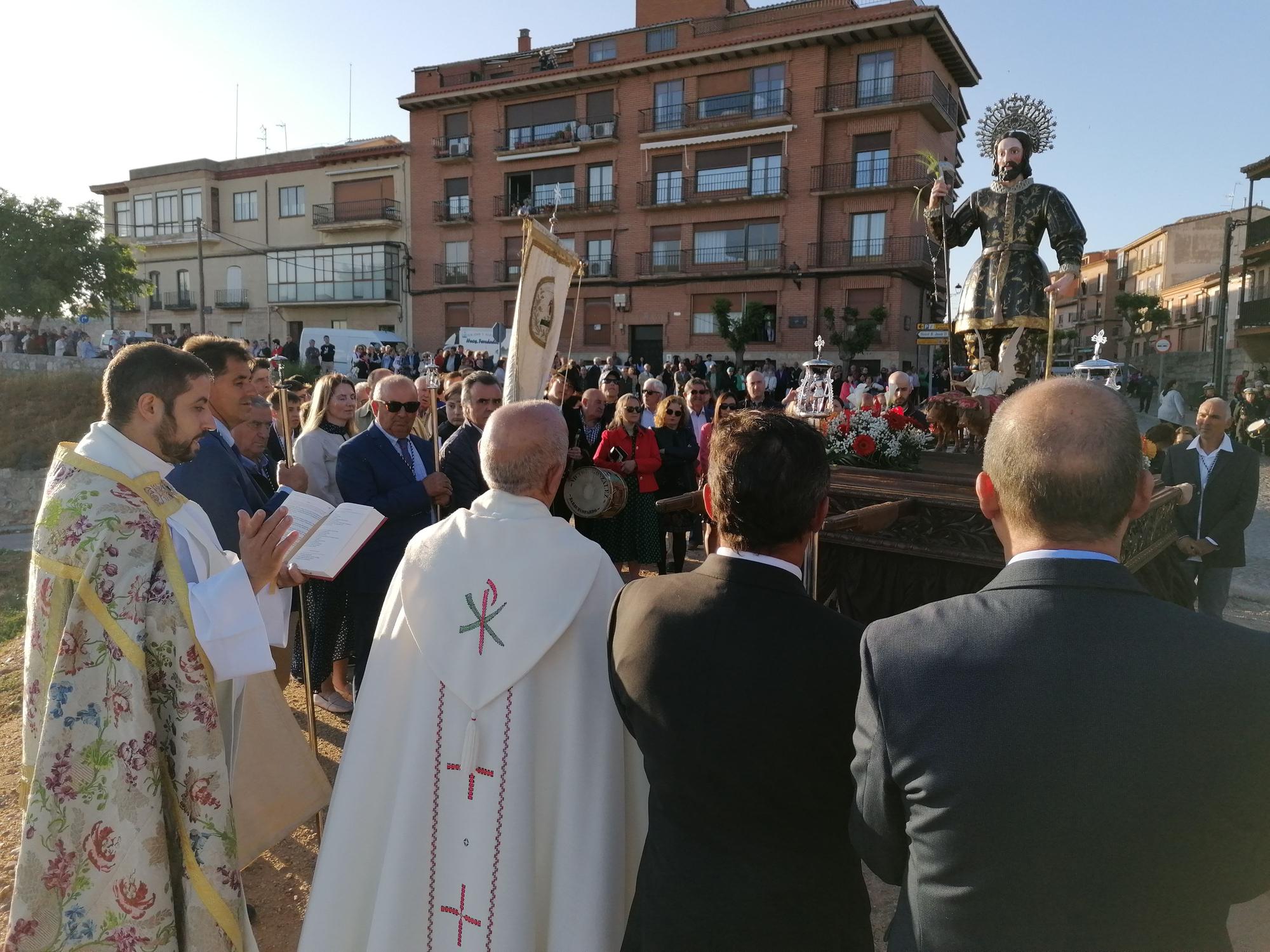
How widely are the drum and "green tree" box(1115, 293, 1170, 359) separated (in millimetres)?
48711

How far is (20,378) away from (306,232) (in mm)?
15990

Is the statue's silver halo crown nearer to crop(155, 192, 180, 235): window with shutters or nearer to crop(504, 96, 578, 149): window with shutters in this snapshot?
crop(504, 96, 578, 149): window with shutters

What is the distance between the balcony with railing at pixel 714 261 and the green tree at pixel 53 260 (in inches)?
674

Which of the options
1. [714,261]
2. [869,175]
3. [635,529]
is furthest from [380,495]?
[714,261]

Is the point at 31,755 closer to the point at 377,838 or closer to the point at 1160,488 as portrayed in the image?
the point at 377,838

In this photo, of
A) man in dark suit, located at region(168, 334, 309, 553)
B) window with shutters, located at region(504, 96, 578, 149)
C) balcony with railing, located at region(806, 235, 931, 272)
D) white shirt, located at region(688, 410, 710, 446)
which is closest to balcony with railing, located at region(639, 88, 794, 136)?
window with shutters, located at region(504, 96, 578, 149)

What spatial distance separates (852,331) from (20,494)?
76.8 feet

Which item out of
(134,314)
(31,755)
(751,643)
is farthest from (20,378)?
(751,643)

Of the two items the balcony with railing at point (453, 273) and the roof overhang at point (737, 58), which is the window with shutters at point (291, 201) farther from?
the balcony with railing at point (453, 273)

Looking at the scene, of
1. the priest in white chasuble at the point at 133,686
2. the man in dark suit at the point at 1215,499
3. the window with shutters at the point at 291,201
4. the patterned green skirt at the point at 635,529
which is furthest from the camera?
the window with shutters at the point at 291,201

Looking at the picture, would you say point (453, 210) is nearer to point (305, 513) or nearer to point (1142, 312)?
point (305, 513)

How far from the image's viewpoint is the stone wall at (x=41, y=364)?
23.3m

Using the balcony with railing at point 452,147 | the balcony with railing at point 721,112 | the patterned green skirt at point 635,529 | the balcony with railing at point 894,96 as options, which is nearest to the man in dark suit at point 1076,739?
the patterned green skirt at point 635,529

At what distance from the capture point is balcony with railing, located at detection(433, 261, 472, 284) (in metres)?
33.4
